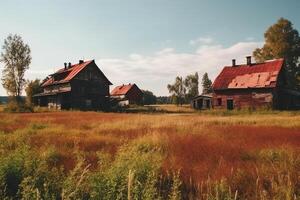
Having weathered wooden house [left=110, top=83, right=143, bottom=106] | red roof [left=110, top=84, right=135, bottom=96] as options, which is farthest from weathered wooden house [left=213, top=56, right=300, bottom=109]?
red roof [left=110, top=84, right=135, bottom=96]

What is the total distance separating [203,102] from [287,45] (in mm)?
16193

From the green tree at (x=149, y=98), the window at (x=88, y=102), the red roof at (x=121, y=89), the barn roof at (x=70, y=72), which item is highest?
the barn roof at (x=70, y=72)

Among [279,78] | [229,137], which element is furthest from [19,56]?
[229,137]

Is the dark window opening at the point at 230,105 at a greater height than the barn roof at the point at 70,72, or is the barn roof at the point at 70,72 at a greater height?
the barn roof at the point at 70,72

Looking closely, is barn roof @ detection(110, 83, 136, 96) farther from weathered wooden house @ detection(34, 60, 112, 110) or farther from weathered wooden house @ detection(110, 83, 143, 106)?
weathered wooden house @ detection(34, 60, 112, 110)

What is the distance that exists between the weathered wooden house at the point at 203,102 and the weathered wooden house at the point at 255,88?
7.30ft

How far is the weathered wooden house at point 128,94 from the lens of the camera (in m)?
75.2

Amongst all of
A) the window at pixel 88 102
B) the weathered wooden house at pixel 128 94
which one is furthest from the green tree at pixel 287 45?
the weathered wooden house at pixel 128 94

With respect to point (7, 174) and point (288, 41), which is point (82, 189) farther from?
point (288, 41)

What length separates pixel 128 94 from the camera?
75938 millimetres

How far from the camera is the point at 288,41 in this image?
47750 millimetres

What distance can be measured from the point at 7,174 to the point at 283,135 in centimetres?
1072

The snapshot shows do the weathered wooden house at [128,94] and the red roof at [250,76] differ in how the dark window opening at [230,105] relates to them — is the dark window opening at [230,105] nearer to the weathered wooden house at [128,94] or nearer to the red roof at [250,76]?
the red roof at [250,76]

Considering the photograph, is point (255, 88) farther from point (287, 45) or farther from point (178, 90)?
point (178, 90)
